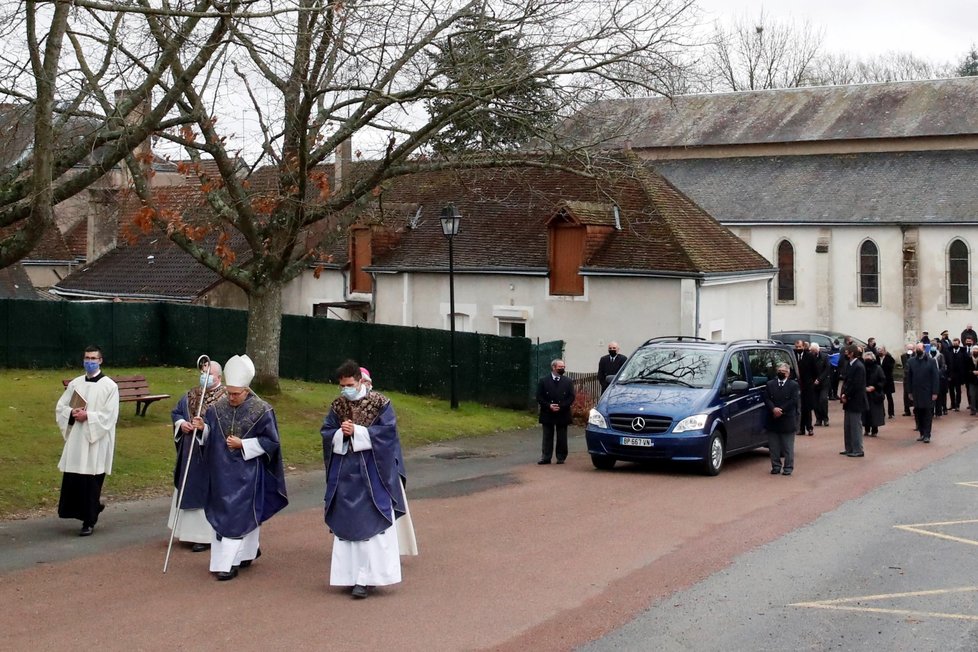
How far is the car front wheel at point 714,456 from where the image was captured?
1675 cm

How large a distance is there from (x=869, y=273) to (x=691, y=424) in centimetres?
3314

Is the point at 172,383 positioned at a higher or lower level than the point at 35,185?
lower

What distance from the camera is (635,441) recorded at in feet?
55.0

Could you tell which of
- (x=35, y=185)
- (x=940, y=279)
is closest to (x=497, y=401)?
(x=35, y=185)

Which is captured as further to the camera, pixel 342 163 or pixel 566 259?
pixel 342 163

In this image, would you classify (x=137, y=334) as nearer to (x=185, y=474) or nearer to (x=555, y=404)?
(x=555, y=404)

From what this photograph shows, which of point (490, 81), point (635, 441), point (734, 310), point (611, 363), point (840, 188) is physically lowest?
point (635, 441)

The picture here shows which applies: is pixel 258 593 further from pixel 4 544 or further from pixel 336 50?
pixel 336 50

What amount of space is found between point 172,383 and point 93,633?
18.2 meters

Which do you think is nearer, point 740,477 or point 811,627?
point 811,627

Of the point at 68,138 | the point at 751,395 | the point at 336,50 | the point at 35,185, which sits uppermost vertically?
the point at 336,50

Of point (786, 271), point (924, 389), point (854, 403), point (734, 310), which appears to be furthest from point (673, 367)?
point (786, 271)

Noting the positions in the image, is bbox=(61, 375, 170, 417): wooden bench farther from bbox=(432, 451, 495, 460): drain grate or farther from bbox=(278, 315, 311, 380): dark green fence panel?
bbox=(278, 315, 311, 380): dark green fence panel

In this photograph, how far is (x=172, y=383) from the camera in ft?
85.3
